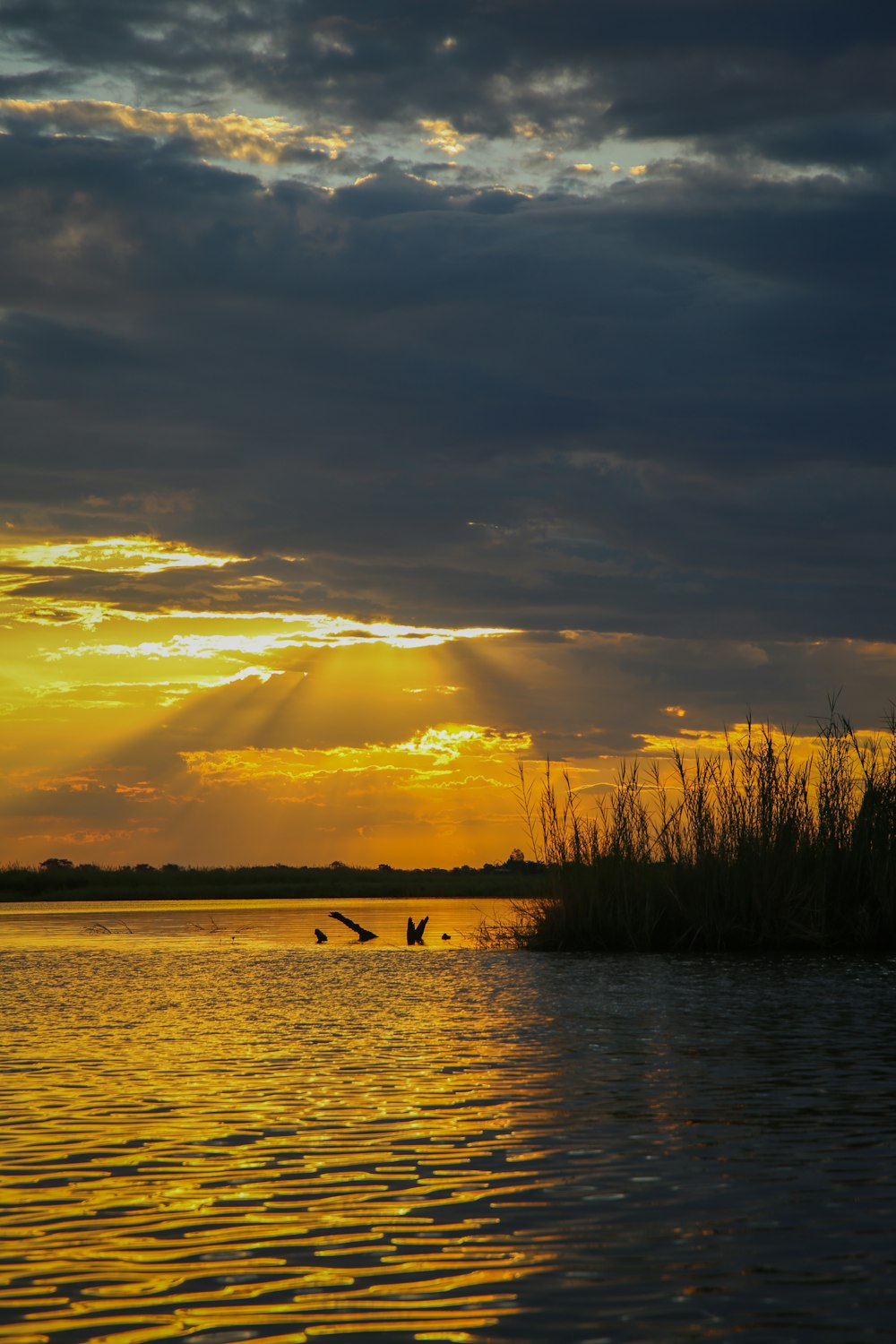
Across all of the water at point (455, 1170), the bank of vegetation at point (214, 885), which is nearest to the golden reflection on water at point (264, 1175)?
the water at point (455, 1170)

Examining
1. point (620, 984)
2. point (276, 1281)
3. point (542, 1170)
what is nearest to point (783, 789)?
point (620, 984)

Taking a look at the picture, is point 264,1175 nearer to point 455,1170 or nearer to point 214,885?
point 455,1170

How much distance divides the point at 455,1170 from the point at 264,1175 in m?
1.00

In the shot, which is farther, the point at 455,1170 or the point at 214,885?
the point at 214,885

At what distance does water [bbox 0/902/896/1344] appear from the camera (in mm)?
4875

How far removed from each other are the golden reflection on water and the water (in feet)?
0.07

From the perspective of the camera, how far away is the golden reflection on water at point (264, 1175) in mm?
4945

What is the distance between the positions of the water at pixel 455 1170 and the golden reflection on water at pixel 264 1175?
2 cm

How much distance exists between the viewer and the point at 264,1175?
274 inches

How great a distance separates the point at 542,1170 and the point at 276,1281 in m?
2.08

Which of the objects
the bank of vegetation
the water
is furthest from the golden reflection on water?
the bank of vegetation

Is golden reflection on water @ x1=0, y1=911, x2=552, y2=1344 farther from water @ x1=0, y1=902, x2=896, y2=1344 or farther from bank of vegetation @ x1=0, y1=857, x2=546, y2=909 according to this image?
bank of vegetation @ x1=0, y1=857, x2=546, y2=909

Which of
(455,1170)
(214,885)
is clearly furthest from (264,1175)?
(214,885)

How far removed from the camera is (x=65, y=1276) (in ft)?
17.4
